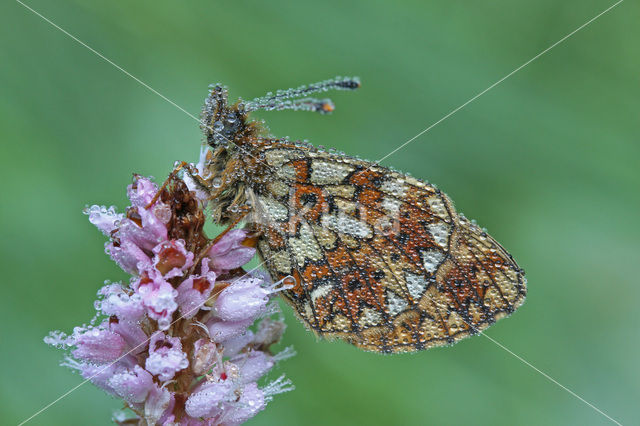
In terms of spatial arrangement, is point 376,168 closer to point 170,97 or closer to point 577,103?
point 170,97

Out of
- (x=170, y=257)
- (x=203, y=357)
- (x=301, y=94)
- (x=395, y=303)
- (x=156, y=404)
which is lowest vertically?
(x=156, y=404)

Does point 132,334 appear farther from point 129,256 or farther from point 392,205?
point 392,205

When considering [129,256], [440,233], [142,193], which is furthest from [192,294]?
[440,233]

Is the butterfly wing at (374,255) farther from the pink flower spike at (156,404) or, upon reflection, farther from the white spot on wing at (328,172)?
the pink flower spike at (156,404)

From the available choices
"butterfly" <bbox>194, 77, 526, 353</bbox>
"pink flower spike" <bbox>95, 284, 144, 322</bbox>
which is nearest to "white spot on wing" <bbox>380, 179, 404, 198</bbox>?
"butterfly" <bbox>194, 77, 526, 353</bbox>

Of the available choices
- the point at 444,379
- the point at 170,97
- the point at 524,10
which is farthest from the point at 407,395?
the point at 524,10

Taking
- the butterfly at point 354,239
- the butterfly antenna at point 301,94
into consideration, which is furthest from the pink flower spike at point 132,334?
the butterfly antenna at point 301,94
